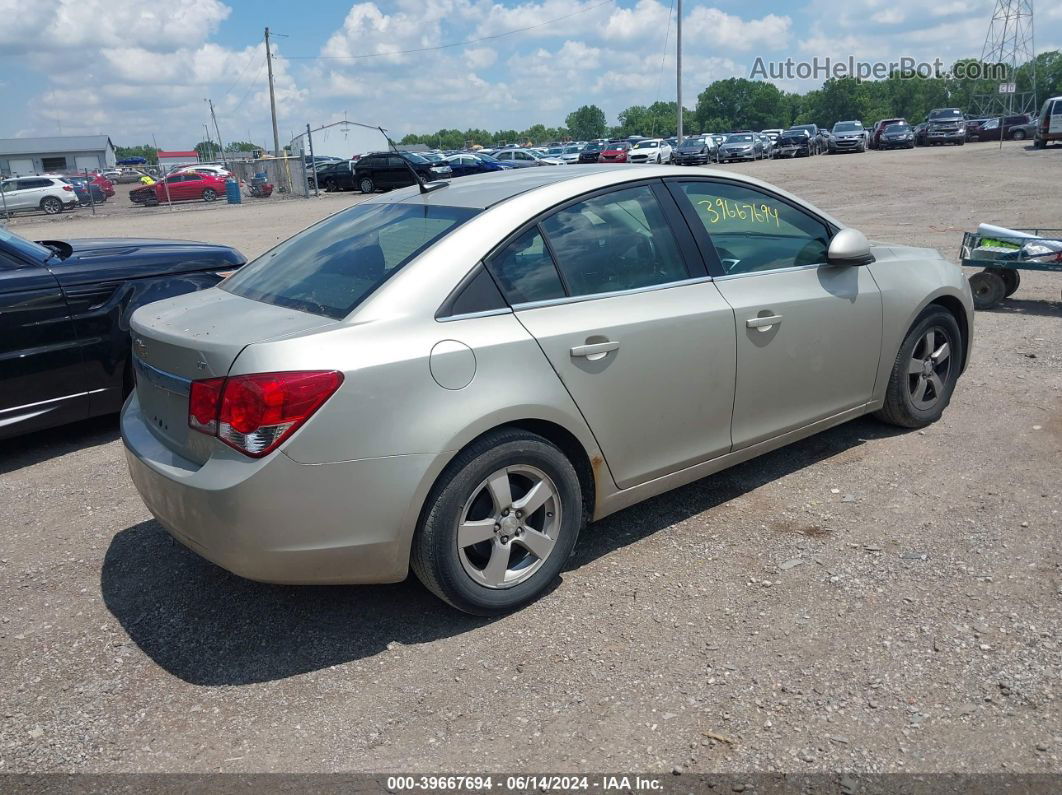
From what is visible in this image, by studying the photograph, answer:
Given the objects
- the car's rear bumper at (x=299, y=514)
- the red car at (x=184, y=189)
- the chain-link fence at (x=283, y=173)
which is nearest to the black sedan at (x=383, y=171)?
the chain-link fence at (x=283, y=173)

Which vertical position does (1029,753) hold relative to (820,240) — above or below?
below

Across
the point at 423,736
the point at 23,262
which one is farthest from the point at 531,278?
the point at 23,262

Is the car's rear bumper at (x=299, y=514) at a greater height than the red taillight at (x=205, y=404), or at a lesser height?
Answer: lesser

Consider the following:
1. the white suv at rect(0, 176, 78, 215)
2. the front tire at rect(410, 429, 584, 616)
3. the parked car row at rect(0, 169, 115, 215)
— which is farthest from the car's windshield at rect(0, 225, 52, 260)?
the white suv at rect(0, 176, 78, 215)

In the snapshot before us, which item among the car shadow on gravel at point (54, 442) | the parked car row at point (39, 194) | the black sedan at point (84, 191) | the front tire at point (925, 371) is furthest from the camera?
the black sedan at point (84, 191)

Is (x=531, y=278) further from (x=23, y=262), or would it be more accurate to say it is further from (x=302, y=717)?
(x=23, y=262)

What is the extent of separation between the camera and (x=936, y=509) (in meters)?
4.25

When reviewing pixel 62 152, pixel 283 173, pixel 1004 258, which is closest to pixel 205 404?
pixel 1004 258

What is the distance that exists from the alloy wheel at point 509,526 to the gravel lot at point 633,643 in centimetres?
21

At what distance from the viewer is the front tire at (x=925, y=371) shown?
16.3 feet

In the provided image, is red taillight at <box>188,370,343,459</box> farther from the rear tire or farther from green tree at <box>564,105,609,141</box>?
green tree at <box>564,105,609,141</box>

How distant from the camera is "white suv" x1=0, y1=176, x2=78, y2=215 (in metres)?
33.3

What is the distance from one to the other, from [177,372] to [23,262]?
2902 millimetres

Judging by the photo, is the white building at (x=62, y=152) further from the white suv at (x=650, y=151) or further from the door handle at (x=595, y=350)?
the door handle at (x=595, y=350)
